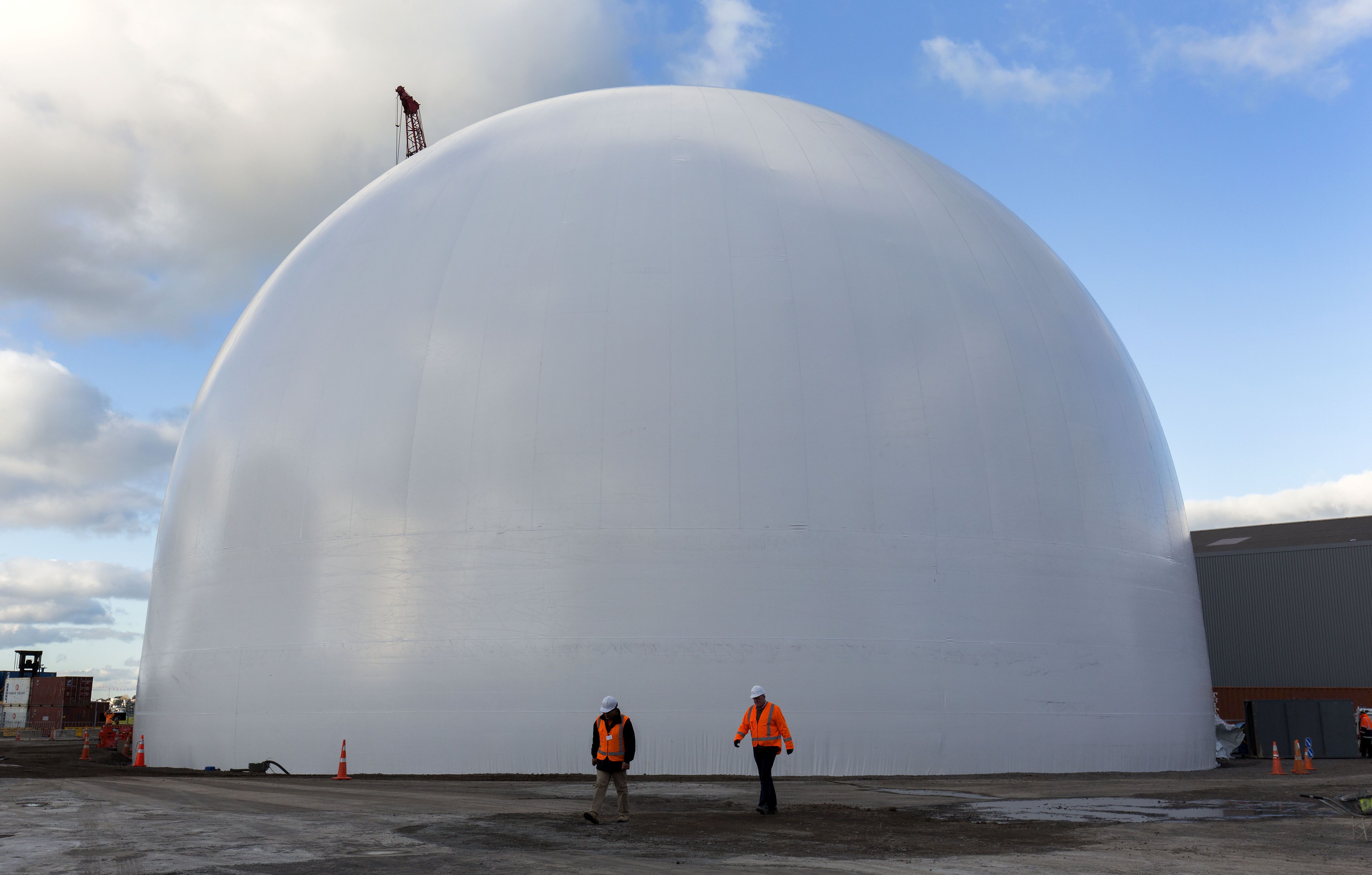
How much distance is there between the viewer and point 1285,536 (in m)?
35.8

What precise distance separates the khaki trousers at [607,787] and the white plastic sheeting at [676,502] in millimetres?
4857

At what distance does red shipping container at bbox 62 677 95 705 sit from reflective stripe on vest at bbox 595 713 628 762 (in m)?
41.3

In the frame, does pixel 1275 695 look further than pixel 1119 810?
Yes

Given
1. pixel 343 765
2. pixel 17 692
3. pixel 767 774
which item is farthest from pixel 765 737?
pixel 17 692

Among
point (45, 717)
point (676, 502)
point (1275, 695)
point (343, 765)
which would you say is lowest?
point (45, 717)

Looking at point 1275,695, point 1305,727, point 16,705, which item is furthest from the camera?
point 16,705

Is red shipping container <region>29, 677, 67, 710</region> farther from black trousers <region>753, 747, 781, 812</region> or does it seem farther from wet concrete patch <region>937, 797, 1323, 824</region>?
wet concrete patch <region>937, 797, 1323, 824</region>

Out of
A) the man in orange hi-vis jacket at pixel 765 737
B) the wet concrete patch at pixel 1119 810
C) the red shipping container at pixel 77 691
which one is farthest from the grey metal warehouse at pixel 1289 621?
the red shipping container at pixel 77 691

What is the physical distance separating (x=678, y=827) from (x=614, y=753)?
0.88 meters

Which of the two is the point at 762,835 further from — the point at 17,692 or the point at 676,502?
the point at 17,692

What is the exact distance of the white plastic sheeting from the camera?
1489cm

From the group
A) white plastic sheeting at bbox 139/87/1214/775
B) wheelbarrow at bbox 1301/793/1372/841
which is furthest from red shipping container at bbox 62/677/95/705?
wheelbarrow at bbox 1301/793/1372/841

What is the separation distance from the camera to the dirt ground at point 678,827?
7211mm

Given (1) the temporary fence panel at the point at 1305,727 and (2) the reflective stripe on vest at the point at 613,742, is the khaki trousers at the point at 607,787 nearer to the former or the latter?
(2) the reflective stripe on vest at the point at 613,742
